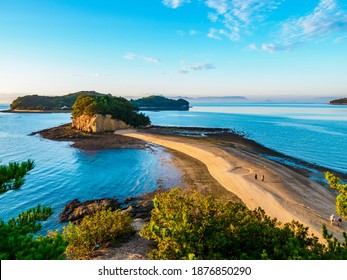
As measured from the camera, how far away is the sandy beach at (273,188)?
25.4 meters

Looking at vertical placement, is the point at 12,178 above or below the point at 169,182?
above

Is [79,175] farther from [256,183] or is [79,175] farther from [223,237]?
[223,237]

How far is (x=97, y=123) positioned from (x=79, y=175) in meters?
45.3

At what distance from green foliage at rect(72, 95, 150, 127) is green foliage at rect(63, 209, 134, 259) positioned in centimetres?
7195

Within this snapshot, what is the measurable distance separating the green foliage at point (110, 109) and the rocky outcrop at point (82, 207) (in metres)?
61.3

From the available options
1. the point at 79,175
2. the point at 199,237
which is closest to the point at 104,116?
the point at 79,175

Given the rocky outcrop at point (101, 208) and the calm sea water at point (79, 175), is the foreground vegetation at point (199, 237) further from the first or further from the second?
the calm sea water at point (79, 175)

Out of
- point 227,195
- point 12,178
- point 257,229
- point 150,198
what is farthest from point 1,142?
point 257,229

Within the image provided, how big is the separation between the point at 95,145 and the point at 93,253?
172 ft

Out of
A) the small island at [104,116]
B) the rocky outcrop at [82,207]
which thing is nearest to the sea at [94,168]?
the rocky outcrop at [82,207]

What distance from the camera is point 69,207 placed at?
28078mm

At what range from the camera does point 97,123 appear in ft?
276

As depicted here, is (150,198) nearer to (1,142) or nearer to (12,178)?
(12,178)
